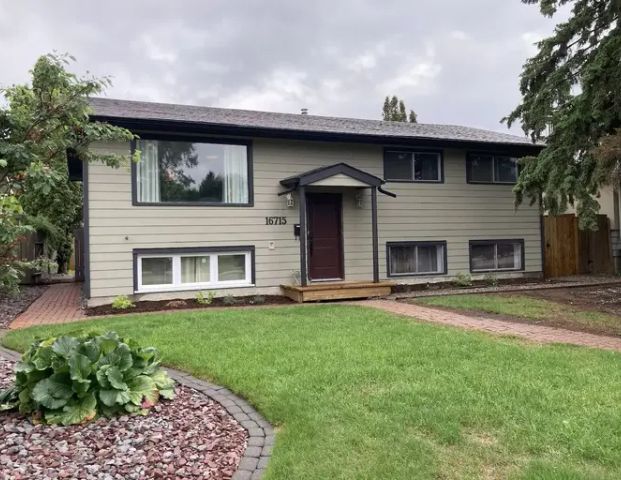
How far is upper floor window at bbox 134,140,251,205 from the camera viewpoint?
391 inches

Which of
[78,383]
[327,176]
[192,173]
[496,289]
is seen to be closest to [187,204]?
[192,173]

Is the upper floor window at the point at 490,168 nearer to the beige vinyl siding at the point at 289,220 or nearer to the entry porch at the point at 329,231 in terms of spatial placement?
the beige vinyl siding at the point at 289,220

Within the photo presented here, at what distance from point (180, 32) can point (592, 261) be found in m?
12.9

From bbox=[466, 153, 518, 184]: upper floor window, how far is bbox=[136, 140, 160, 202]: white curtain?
7.52 m

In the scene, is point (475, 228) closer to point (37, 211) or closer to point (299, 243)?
point (299, 243)

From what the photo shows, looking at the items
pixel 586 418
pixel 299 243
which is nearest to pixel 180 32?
pixel 299 243

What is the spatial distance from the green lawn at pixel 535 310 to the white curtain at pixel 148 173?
220 inches

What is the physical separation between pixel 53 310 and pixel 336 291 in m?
5.49

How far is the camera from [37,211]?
698 inches

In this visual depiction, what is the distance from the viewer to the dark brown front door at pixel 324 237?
11262 millimetres

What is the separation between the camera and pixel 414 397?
3904mm

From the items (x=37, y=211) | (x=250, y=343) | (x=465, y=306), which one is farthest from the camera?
(x=37, y=211)

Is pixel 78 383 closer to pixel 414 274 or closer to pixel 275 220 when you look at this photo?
pixel 275 220

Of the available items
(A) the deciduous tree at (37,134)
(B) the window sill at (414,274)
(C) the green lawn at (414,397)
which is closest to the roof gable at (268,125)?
(B) the window sill at (414,274)
